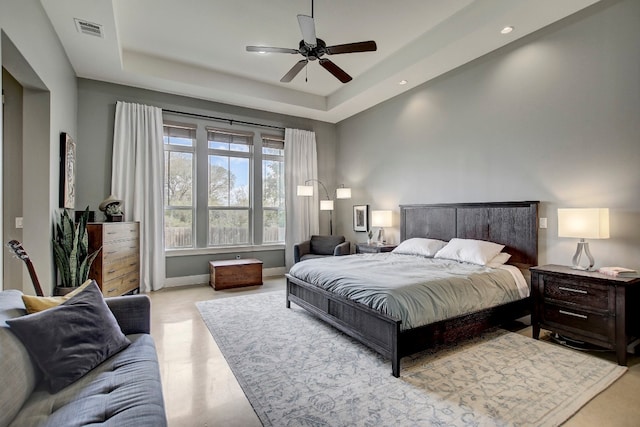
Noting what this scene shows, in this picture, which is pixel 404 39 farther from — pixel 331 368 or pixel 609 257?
pixel 331 368

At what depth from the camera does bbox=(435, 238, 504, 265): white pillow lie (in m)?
3.60

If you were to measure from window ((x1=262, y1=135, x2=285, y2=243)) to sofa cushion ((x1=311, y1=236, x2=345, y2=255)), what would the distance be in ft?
2.47

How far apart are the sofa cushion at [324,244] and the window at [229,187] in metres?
1.29

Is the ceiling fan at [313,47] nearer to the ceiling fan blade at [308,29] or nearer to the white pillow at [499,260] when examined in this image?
the ceiling fan blade at [308,29]

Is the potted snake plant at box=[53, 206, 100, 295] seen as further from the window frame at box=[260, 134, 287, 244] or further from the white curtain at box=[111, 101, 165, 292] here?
the window frame at box=[260, 134, 287, 244]

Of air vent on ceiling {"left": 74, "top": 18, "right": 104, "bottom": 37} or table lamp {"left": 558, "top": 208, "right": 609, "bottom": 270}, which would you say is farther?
air vent on ceiling {"left": 74, "top": 18, "right": 104, "bottom": 37}

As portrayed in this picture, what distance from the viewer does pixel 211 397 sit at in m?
2.15

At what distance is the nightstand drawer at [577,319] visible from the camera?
8.69 feet

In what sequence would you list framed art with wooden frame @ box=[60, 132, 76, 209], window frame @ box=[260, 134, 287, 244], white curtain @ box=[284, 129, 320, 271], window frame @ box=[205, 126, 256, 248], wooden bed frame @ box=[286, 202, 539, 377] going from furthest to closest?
1. white curtain @ box=[284, 129, 320, 271]
2. window frame @ box=[260, 134, 287, 244]
3. window frame @ box=[205, 126, 256, 248]
4. framed art with wooden frame @ box=[60, 132, 76, 209]
5. wooden bed frame @ box=[286, 202, 539, 377]

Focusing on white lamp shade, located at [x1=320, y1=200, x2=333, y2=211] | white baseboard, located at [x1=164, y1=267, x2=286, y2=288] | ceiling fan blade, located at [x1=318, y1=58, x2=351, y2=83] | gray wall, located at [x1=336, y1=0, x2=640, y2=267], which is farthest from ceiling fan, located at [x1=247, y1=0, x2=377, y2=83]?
white baseboard, located at [x1=164, y1=267, x2=286, y2=288]

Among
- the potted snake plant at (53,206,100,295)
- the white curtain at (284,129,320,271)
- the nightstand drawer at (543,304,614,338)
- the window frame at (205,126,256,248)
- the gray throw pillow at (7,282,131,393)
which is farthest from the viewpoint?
the white curtain at (284,129,320,271)

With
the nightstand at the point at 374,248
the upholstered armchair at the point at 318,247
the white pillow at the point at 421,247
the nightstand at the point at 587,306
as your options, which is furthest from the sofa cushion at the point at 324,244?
the nightstand at the point at 587,306

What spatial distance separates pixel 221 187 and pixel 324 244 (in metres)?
2.21

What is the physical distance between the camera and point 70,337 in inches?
61.3
